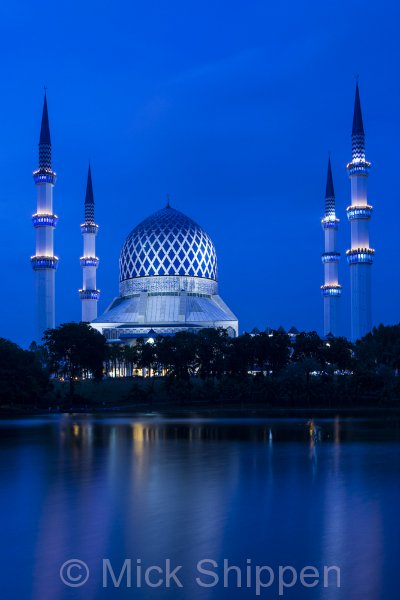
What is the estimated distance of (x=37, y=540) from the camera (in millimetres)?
12117

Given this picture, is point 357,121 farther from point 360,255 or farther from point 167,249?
point 167,249

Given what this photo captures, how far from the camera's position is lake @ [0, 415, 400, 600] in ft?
32.2

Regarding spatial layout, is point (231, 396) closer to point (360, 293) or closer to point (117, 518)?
point (360, 293)

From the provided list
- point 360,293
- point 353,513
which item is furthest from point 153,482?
Result: point 360,293

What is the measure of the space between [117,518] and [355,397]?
43.8 metres

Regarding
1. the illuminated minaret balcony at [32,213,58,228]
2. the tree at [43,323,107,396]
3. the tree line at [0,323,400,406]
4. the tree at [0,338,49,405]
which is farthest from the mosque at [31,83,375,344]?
the tree at [0,338,49,405]

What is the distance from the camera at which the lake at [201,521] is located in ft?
32.2

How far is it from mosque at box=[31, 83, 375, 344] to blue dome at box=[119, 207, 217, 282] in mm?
114

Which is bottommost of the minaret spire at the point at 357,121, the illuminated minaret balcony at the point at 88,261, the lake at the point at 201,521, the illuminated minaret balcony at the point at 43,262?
the lake at the point at 201,521

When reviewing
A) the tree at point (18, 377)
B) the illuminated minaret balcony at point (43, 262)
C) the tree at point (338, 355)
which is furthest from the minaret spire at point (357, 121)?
the tree at point (18, 377)

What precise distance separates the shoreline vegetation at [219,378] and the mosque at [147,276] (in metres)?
16.7

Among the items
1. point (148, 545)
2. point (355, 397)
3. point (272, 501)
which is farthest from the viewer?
point (355, 397)

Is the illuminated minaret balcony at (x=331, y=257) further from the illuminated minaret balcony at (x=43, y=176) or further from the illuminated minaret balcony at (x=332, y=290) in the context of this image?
the illuminated minaret balcony at (x=43, y=176)

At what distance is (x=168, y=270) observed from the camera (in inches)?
3506
